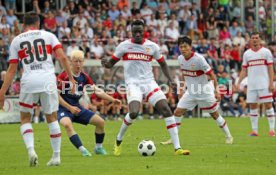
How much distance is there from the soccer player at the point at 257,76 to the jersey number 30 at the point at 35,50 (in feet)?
33.0

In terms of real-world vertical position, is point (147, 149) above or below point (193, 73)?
below

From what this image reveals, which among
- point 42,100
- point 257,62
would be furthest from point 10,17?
point 42,100

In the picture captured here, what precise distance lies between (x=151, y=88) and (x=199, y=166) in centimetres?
309

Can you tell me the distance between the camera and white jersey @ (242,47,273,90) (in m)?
22.5

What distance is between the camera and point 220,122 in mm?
19359

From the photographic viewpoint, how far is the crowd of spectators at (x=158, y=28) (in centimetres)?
3516

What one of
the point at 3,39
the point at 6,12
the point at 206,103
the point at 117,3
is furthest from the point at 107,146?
the point at 117,3

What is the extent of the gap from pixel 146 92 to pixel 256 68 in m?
7.13

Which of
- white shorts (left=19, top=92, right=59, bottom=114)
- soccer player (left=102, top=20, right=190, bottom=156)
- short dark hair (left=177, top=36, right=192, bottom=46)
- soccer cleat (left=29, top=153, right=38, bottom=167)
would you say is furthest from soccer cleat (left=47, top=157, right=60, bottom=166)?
short dark hair (left=177, top=36, right=192, bottom=46)

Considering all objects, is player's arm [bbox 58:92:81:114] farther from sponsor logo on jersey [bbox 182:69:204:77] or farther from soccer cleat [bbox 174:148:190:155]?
sponsor logo on jersey [bbox 182:69:204:77]

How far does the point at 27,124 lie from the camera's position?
44.8 ft

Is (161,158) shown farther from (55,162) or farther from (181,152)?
(55,162)

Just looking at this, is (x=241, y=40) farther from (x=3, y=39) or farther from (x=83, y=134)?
(x=83, y=134)

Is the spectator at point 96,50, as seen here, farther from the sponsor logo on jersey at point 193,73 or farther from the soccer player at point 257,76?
the sponsor logo on jersey at point 193,73
